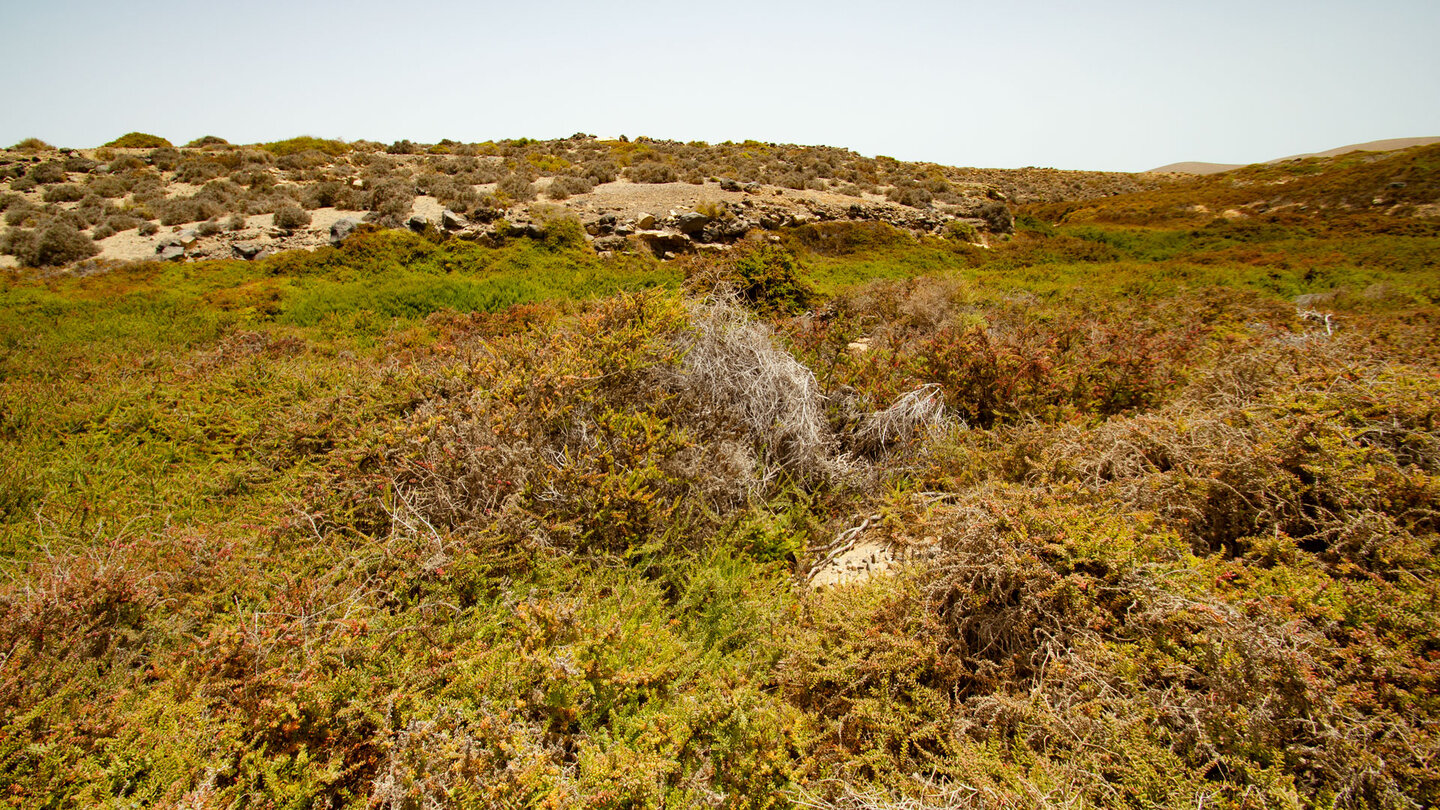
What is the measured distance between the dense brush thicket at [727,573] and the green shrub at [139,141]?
28.9 m

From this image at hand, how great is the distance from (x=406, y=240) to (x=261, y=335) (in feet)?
21.3

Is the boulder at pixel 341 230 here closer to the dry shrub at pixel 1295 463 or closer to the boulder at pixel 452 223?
the boulder at pixel 452 223

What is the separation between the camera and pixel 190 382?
6.27 metres

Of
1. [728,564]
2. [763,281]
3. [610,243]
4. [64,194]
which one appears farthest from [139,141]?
[728,564]

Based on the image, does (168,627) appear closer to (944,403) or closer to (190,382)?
(190,382)

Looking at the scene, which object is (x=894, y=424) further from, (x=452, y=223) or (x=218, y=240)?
(x=218, y=240)

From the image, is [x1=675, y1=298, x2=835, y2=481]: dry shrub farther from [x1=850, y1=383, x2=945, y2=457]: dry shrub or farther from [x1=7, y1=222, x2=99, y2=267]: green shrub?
[x1=7, y1=222, x2=99, y2=267]: green shrub

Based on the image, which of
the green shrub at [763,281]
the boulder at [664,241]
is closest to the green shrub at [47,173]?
the boulder at [664,241]

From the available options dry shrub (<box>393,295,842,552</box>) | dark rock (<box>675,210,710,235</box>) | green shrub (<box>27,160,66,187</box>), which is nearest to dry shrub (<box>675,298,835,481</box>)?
dry shrub (<box>393,295,842,552</box>)

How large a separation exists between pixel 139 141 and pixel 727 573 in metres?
38.0

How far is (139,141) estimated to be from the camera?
26.2 meters

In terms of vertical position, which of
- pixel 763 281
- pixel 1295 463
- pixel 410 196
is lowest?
pixel 1295 463

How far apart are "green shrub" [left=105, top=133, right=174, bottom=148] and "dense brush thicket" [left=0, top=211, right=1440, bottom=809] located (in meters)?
28.9

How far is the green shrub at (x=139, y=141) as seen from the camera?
2589 centimetres
